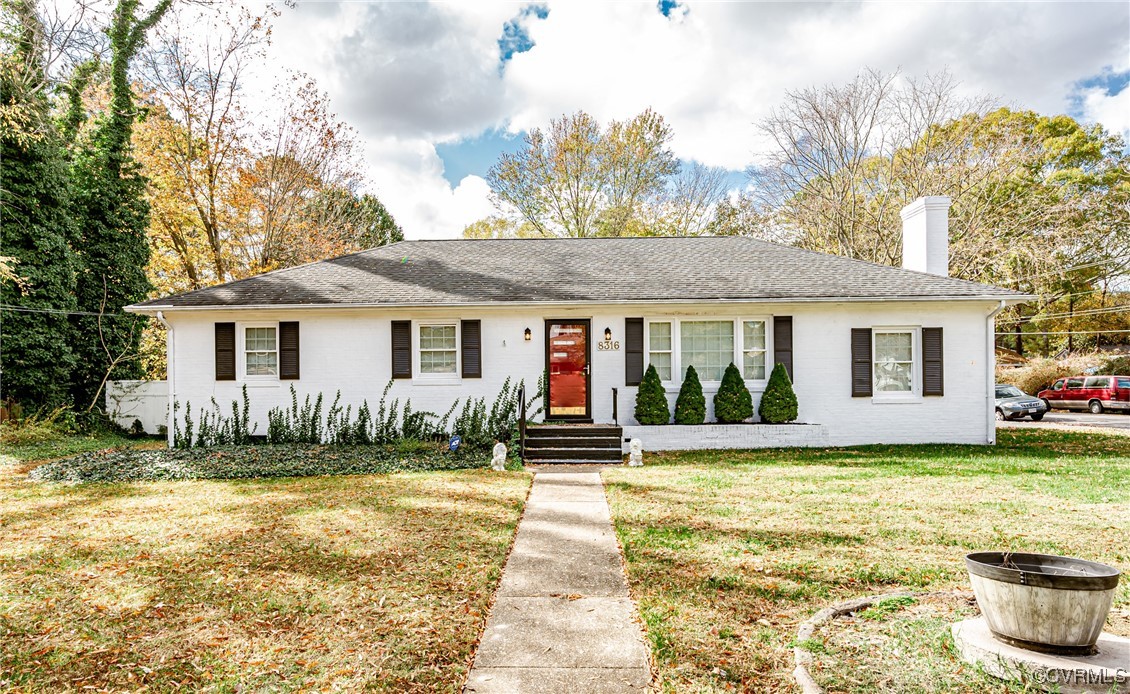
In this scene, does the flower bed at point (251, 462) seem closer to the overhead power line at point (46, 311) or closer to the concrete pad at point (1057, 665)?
the overhead power line at point (46, 311)

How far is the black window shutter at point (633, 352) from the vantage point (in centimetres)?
1167

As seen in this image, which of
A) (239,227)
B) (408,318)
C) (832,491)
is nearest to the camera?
(832,491)

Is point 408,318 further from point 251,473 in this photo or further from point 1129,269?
point 1129,269

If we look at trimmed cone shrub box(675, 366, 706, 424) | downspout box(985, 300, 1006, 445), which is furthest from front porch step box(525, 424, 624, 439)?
downspout box(985, 300, 1006, 445)

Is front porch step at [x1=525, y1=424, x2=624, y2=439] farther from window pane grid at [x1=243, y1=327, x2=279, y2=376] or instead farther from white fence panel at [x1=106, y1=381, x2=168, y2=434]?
white fence panel at [x1=106, y1=381, x2=168, y2=434]

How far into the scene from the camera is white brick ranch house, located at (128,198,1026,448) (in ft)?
37.8

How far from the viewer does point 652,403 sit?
11.2 meters

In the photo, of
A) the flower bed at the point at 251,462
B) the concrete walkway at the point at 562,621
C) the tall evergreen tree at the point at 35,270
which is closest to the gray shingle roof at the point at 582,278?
the tall evergreen tree at the point at 35,270

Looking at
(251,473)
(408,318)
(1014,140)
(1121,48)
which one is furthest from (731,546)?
(1014,140)

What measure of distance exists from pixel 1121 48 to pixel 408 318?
18.9 meters

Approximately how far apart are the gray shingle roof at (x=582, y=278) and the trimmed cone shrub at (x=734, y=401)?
159 centimetres

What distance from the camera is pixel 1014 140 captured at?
69.4ft

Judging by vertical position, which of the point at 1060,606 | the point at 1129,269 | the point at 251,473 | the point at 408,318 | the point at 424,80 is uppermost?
the point at 424,80

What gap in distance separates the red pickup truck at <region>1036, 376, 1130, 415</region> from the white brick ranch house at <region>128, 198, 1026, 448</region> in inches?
552
